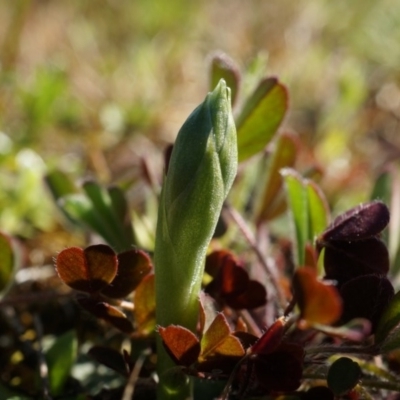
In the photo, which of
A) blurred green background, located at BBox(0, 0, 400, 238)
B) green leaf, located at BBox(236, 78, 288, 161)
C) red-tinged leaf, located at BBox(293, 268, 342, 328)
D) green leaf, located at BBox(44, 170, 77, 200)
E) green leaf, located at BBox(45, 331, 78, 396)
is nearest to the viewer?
red-tinged leaf, located at BBox(293, 268, 342, 328)

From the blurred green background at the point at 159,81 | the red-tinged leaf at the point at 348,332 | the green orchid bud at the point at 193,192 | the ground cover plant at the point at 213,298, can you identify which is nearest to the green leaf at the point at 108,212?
the ground cover plant at the point at 213,298

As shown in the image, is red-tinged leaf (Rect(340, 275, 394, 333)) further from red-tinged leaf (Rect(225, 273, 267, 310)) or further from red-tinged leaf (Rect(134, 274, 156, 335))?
red-tinged leaf (Rect(134, 274, 156, 335))

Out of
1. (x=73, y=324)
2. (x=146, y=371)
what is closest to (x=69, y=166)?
(x=73, y=324)

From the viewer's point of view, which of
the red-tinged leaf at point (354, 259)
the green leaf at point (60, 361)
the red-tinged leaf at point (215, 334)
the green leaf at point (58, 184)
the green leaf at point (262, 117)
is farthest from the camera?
the green leaf at point (58, 184)

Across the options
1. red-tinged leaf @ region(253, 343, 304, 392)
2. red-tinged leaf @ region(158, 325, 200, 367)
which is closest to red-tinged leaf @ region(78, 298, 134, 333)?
red-tinged leaf @ region(158, 325, 200, 367)

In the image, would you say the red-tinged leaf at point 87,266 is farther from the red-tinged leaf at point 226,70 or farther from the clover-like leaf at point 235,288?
the red-tinged leaf at point 226,70
